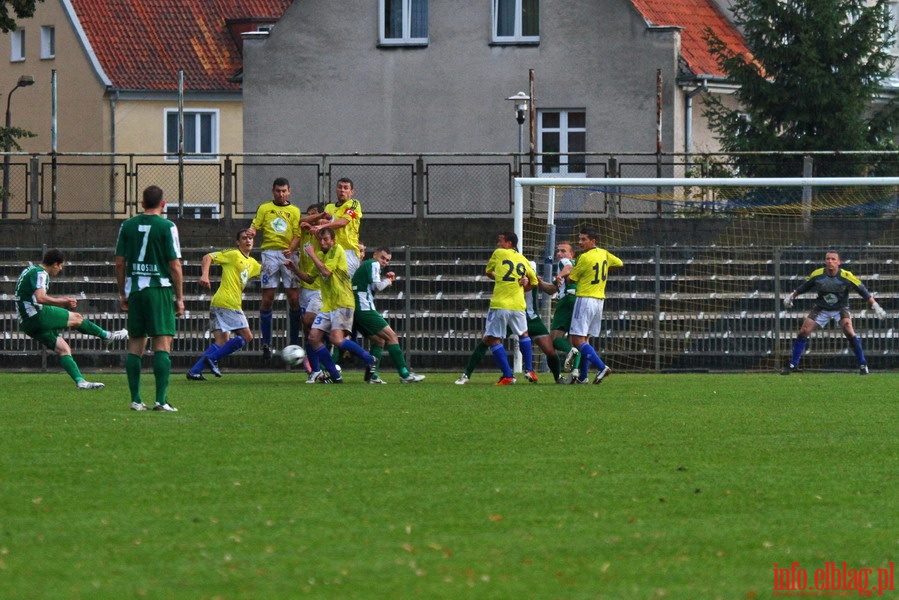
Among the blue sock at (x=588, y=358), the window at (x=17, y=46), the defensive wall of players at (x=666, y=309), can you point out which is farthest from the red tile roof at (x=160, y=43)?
the blue sock at (x=588, y=358)

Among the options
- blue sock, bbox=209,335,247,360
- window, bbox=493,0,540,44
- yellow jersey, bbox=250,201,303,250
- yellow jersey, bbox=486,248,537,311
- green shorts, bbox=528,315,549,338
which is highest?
window, bbox=493,0,540,44

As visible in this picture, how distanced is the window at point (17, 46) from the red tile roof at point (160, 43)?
3800mm

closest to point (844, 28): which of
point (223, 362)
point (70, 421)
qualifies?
point (223, 362)

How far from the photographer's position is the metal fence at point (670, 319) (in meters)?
24.5

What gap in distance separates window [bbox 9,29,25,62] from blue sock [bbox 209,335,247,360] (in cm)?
3845

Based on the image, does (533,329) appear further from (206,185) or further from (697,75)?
(697,75)

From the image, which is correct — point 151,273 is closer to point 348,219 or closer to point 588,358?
point 348,219

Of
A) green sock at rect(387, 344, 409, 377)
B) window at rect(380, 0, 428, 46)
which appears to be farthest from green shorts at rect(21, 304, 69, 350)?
window at rect(380, 0, 428, 46)

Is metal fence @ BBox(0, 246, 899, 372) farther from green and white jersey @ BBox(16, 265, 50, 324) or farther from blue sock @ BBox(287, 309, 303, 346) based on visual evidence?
green and white jersey @ BBox(16, 265, 50, 324)

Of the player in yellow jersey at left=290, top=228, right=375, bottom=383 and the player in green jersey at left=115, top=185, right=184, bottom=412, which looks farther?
the player in yellow jersey at left=290, top=228, right=375, bottom=383

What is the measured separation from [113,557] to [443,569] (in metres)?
1.39

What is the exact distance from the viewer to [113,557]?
24.0ft

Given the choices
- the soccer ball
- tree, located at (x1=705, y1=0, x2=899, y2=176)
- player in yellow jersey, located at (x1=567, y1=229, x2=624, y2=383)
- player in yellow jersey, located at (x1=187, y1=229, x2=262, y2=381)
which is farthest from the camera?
tree, located at (x1=705, y1=0, x2=899, y2=176)

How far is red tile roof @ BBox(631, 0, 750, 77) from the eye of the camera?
38750 mm
